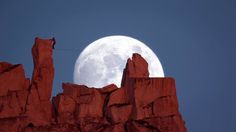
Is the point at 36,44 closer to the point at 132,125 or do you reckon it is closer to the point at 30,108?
the point at 30,108

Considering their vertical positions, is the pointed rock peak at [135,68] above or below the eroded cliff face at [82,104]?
above

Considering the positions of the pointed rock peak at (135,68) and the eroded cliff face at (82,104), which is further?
the pointed rock peak at (135,68)

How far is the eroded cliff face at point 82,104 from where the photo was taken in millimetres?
68688

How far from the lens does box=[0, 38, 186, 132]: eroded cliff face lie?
6869cm

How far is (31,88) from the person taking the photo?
72438mm

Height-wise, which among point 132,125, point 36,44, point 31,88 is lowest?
point 132,125

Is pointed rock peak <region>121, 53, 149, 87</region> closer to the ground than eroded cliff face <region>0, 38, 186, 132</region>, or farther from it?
farther from it

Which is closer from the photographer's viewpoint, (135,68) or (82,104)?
(82,104)

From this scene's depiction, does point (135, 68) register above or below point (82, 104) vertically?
above

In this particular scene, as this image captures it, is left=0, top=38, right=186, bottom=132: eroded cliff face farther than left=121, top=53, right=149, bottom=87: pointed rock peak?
No

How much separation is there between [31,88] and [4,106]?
457cm

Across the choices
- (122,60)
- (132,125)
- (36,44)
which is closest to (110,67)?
(122,60)

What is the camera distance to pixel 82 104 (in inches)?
2822

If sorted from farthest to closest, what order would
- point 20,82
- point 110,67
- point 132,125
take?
1. point 110,67
2. point 20,82
3. point 132,125
